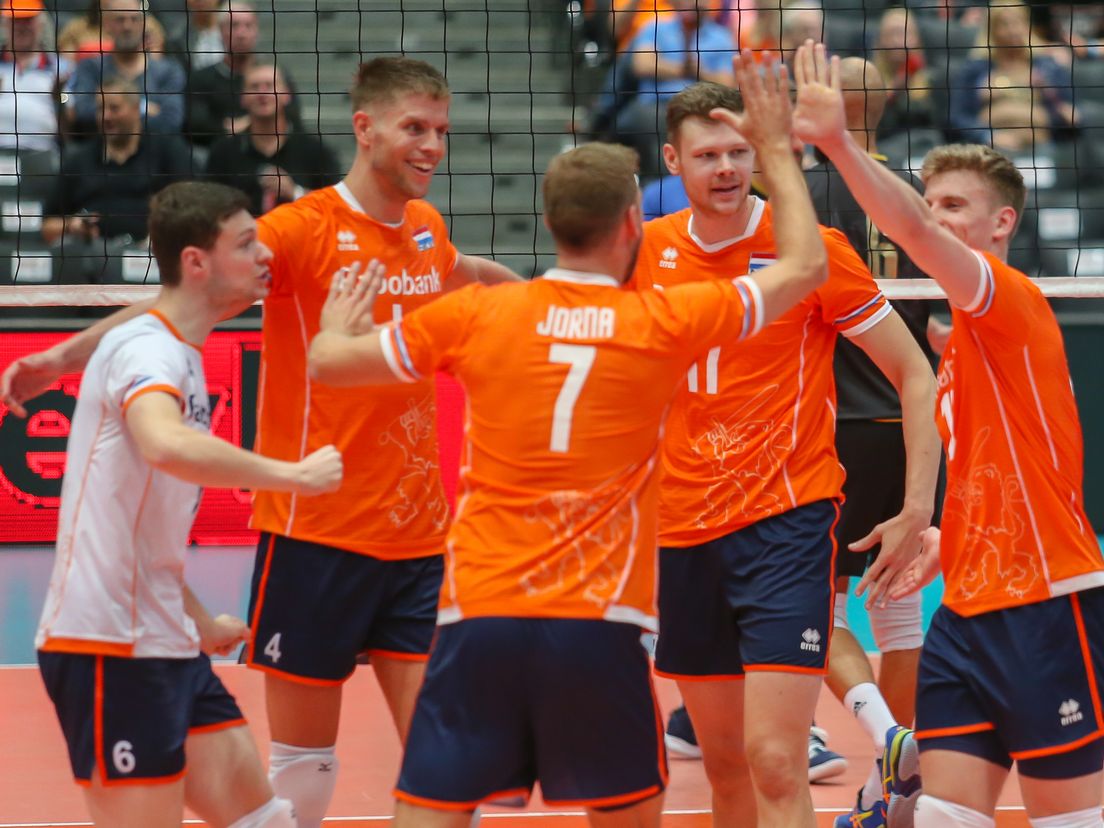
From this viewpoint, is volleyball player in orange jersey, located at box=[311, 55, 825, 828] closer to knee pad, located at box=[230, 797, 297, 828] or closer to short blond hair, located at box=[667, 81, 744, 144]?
knee pad, located at box=[230, 797, 297, 828]

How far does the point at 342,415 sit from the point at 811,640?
54.1 inches

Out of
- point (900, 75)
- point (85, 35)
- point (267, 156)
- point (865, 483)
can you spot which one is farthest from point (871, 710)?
point (85, 35)

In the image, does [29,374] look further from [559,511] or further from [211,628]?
[559,511]

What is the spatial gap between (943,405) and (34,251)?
26.1ft

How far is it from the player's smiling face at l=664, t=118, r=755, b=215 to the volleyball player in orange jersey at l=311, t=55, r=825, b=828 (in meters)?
1.05

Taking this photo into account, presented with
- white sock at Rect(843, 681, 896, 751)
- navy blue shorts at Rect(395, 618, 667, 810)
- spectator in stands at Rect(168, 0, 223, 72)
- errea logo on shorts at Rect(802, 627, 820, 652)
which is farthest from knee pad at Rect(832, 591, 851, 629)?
spectator in stands at Rect(168, 0, 223, 72)

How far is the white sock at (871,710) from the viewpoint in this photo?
512 centimetres

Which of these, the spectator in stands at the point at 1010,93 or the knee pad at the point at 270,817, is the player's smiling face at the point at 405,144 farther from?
the spectator in stands at the point at 1010,93

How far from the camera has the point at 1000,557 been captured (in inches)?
146

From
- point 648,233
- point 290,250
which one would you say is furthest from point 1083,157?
point 290,250

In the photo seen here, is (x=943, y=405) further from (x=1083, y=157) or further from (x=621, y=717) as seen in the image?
(x=1083, y=157)

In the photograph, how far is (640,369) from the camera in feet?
10.8

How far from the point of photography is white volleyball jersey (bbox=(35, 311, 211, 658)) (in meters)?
3.55

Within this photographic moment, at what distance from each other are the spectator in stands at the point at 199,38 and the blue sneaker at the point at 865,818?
7.97m
